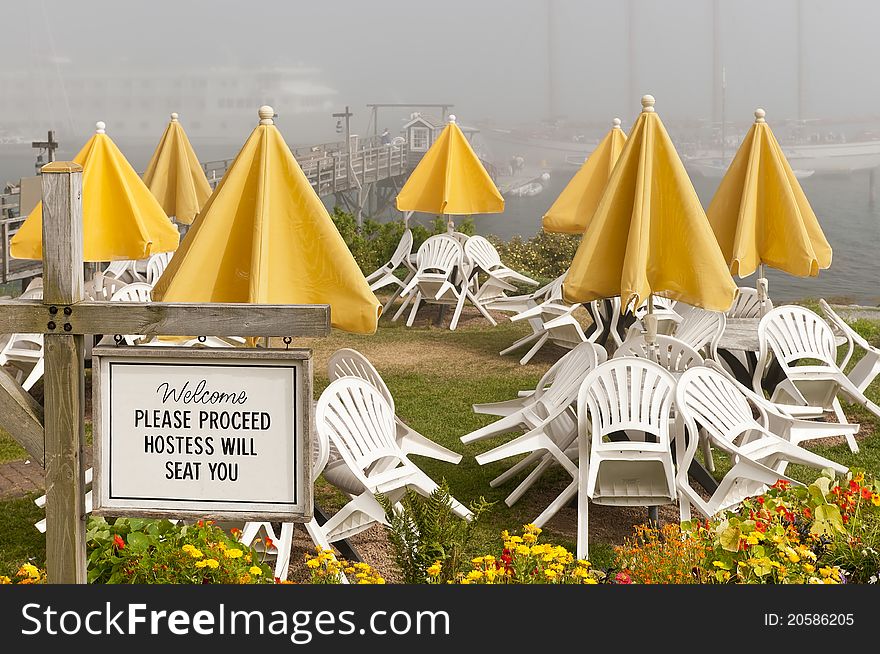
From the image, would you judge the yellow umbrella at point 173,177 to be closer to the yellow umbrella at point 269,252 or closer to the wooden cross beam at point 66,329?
the yellow umbrella at point 269,252

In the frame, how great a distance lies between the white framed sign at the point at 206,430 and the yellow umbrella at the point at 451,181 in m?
8.75

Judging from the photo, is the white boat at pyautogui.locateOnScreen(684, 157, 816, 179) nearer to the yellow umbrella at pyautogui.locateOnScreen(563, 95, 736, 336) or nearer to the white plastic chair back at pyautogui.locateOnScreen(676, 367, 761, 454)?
the yellow umbrella at pyautogui.locateOnScreen(563, 95, 736, 336)

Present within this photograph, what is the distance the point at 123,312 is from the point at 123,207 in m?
4.33

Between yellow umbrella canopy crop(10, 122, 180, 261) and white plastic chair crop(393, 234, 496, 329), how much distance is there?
4129 mm

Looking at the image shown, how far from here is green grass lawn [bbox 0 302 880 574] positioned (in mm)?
5383

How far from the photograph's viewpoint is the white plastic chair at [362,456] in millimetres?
4586

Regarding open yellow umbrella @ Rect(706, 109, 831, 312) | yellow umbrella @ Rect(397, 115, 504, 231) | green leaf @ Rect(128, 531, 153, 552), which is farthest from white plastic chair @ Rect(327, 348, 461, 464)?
yellow umbrella @ Rect(397, 115, 504, 231)

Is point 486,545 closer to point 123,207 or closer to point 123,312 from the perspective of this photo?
point 123,312

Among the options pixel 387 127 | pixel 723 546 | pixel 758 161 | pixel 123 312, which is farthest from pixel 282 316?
pixel 387 127

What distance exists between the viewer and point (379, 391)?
536 centimetres

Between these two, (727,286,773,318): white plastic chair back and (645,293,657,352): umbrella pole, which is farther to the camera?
(727,286,773,318): white plastic chair back

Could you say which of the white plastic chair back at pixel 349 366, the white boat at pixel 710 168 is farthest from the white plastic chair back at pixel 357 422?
the white boat at pixel 710 168

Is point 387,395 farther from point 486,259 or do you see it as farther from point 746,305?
point 486,259

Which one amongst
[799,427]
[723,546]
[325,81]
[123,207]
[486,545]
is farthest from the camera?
[325,81]
